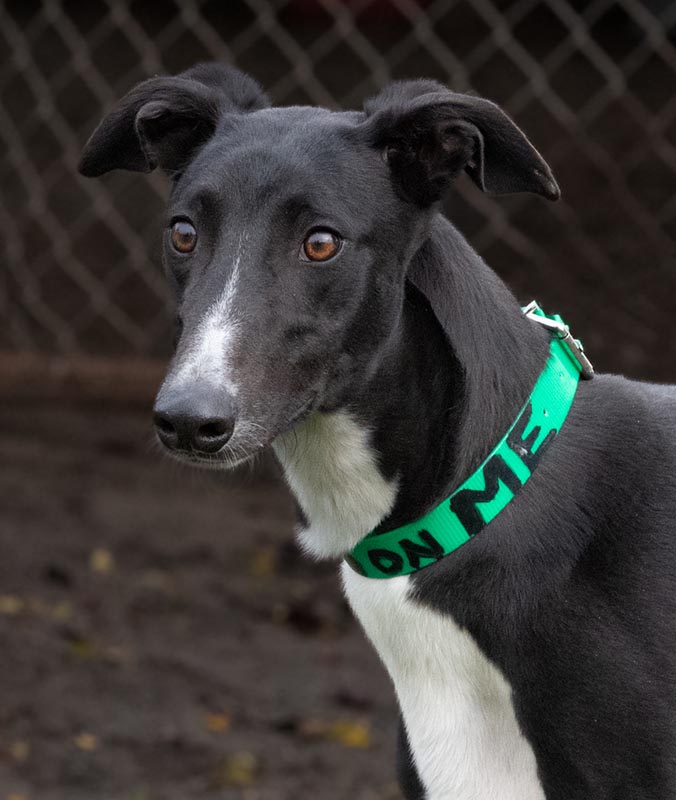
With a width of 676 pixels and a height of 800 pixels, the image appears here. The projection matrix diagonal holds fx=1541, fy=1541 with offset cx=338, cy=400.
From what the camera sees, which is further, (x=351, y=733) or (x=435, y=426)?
(x=351, y=733)

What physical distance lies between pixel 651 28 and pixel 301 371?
3.32 m

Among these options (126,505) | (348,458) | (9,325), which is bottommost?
(9,325)

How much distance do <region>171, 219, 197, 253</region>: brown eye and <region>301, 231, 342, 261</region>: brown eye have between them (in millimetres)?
162

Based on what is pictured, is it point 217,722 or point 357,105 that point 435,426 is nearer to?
point 217,722

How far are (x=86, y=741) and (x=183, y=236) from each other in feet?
6.12

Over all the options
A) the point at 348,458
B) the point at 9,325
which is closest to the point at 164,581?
the point at 9,325

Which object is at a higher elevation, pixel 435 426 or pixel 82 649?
pixel 435 426

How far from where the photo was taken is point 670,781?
2.03 metres

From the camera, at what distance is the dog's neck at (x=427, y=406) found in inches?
84.0

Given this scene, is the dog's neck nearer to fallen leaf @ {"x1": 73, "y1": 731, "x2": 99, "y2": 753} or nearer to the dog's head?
the dog's head

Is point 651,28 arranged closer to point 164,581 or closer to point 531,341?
point 164,581

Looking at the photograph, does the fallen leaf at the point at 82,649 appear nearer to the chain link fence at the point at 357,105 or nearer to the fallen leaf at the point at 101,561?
the fallen leaf at the point at 101,561

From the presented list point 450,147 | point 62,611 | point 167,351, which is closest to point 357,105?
point 167,351

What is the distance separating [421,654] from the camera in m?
2.19
